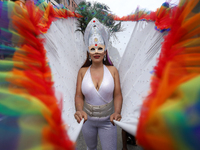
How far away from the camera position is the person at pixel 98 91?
1.02 metres

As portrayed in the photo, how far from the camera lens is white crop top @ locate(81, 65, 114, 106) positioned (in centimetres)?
102

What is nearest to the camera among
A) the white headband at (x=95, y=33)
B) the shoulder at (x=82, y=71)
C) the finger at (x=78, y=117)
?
Result: the finger at (x=78, y=117)

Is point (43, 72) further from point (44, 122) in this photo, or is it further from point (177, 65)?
point (177, 65)

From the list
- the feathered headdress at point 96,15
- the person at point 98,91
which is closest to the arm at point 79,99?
the person at point 98,91

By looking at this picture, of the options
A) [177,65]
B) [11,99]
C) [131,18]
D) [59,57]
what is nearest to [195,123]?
[177,65]

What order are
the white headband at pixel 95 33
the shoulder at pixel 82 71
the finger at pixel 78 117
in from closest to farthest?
1. the finger at pixel 78 117
2. the white headband at pixel 95 33
3. the shoulder at pixel 82 71

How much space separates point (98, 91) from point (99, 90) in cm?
1

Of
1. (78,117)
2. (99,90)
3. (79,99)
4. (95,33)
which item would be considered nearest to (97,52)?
(95,33)

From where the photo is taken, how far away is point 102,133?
3.57 ft

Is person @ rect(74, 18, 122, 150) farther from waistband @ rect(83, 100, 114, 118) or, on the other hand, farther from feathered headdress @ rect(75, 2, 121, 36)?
feathered headdress @ rect(75, 2, 121, 36)

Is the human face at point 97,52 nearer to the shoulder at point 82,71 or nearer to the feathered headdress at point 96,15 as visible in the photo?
the shoulder at point 82,71

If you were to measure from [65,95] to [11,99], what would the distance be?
1.71ft

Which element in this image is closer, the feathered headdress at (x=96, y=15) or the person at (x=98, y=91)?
the person at (x=98, y=91)

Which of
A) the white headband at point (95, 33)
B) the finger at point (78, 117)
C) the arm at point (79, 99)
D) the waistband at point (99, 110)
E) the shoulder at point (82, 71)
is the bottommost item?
the waistband at point (99, 110)
